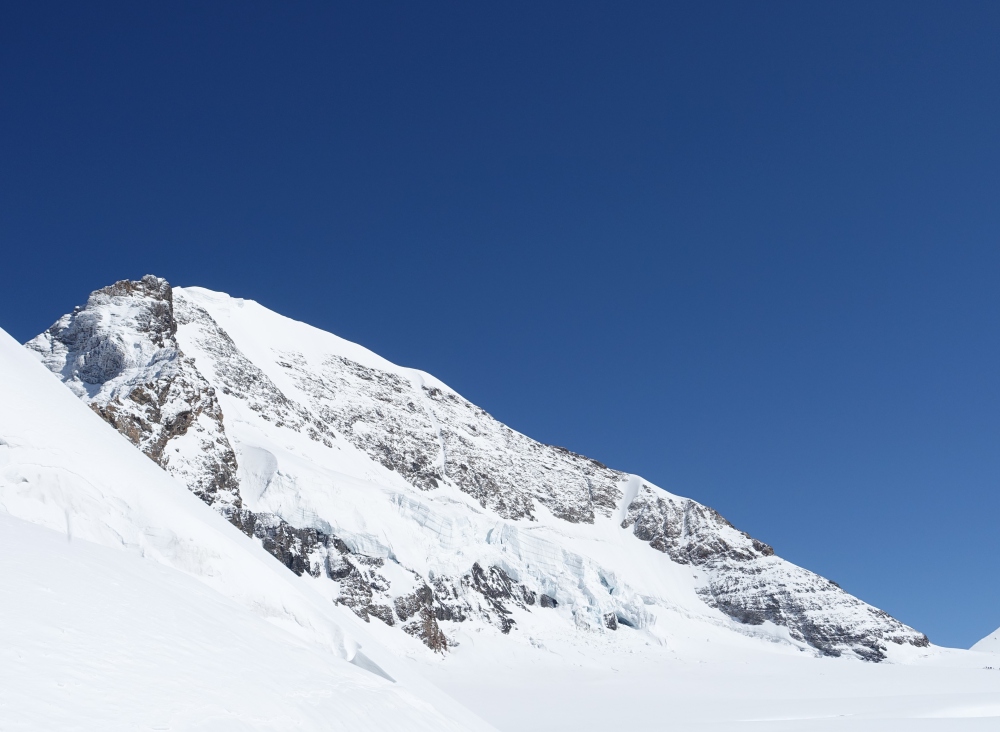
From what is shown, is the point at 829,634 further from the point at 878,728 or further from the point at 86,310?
the point at 86,310

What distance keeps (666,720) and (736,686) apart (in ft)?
47.4

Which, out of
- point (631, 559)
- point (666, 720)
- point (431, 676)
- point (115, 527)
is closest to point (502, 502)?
point (631, 559)

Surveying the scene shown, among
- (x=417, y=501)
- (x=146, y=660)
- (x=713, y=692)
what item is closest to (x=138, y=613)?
(x=146, y=660)

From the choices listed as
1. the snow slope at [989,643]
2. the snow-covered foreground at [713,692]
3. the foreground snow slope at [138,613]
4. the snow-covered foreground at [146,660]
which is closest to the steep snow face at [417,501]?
the snow-covered foreground at [713,692]

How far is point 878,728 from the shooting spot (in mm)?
23844

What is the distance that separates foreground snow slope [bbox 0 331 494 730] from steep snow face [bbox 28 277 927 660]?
1101 inches

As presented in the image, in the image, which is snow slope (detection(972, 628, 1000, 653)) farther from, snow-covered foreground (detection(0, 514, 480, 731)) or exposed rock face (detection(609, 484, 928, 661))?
snow-covered foreground (detection(0, 514, 480, 731))

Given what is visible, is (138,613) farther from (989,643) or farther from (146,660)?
(989,643)

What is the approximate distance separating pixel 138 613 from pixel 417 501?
126 feet

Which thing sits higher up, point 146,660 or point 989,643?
point 989,643

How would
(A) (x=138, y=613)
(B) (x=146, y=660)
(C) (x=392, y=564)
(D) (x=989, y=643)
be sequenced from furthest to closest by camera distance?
1. (D) (x=989, y=643)
2. (C) (x=392, y=564)
3. (A) (x=138, y=613)
4. (B) (x=146, y=660)

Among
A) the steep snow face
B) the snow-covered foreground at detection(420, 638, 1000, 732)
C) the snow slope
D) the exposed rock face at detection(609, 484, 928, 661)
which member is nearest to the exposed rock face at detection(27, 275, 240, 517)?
the steep snow face

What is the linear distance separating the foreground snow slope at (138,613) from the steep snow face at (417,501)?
28.0 metres

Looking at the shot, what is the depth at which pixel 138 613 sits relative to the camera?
7242mm
